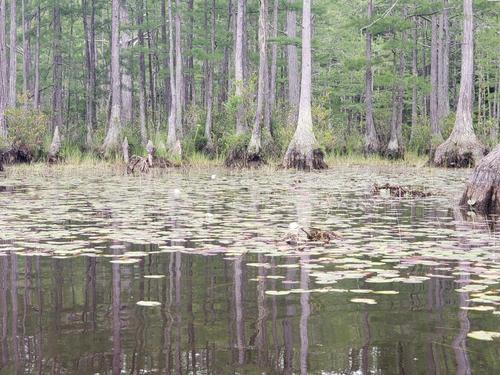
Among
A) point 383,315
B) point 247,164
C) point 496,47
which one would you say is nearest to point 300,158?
point 247,164

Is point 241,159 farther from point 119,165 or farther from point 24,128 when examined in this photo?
point 24,128

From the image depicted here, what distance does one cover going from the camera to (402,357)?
3246mm

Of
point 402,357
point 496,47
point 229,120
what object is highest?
point 496,47

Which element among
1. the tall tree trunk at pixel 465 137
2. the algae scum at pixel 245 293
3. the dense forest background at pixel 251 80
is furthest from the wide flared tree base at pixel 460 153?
the algae scum at pixel 245 293

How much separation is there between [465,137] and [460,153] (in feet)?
1.79

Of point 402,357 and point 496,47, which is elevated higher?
point 496,47

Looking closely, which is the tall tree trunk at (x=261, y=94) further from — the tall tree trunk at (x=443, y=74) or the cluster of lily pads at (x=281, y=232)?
the cluster of lily pads at (x=281, y=232)

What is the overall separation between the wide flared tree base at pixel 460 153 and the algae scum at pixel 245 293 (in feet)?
43.1

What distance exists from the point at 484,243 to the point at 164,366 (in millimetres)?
4393

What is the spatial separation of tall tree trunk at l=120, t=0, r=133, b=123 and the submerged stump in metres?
21.1

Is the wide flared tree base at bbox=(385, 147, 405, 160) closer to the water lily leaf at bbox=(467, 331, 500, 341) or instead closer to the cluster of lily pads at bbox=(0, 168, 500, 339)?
the cluster of lily pads at bbox=(0, 168, 500, 339)

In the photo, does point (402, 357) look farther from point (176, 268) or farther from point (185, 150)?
point (185, 150)

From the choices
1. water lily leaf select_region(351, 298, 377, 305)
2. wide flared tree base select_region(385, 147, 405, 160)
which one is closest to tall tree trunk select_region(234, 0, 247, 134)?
wide flared tree base select_region(385, 147, 405, 160)

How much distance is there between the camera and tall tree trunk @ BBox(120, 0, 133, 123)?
30.9m
